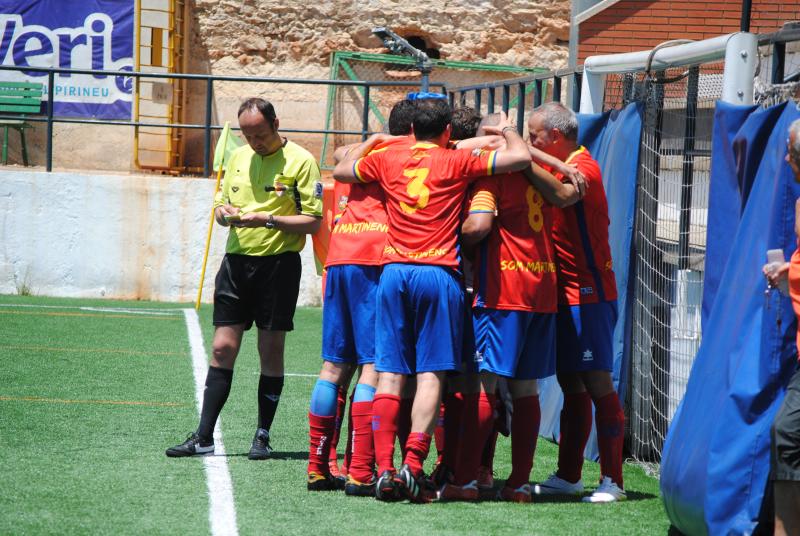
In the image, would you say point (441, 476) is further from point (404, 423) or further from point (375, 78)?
point (375, 78)

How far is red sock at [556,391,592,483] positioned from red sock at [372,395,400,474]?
982mm

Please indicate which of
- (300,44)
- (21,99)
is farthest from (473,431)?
(300,44)

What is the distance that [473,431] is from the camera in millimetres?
5246

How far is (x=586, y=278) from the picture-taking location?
5543 millimetres

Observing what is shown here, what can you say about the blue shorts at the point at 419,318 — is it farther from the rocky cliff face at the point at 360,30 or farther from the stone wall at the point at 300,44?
the rocky cliff face at the point at 360,30

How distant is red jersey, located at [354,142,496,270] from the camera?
16.9 ft

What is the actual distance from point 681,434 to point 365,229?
70.3 inches

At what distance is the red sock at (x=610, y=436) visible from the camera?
5.56 meters

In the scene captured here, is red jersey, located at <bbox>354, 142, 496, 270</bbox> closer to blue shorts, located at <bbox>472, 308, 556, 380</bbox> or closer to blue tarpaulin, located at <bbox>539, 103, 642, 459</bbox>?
blue shorts, located at <bbox>472, 308, 556, 380</bbox>

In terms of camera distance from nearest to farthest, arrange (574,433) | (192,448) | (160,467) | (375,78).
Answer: (574,433) → (160,467) → (192,448) → (375,78)

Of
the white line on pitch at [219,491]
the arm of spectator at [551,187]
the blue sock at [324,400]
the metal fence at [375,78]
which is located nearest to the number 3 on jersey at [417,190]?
the arm of spectator at [551,187]

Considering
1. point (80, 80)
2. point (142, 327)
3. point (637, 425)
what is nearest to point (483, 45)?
point (80, 80)

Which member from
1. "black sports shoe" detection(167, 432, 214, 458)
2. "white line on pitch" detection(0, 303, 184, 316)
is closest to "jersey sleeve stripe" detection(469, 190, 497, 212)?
"black sports shoe" detection(167, 432, 214, 458)

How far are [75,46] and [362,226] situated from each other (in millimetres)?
15861
